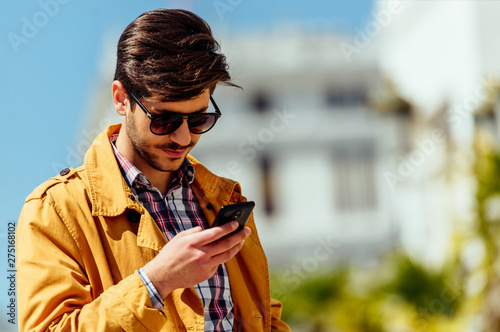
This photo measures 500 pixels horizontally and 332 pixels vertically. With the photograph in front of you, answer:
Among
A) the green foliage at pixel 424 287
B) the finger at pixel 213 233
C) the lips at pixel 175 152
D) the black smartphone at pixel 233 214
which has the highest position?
the lips at pixel 175 152

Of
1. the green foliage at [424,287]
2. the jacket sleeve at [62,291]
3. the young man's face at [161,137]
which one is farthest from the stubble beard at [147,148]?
the green foliage at [424,287]

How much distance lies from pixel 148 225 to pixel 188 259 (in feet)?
0.87

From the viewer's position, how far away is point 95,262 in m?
1.69

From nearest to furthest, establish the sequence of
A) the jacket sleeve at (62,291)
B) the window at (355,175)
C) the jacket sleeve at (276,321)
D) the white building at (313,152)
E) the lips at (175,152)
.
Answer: the jacket sleeve at (62,291) → the lips at (175,152) → the jacket sleeve at (276,321) → the white building at (313,152) → the window at (355,175)

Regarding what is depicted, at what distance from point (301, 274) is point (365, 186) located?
25.6ft

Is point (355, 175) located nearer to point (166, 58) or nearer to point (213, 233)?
point (166, 58)

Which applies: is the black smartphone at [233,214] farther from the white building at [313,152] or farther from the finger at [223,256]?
the white building at [313,152]

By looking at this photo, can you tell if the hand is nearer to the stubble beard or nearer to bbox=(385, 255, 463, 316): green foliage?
the stubble beard

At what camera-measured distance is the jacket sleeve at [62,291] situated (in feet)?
5.02

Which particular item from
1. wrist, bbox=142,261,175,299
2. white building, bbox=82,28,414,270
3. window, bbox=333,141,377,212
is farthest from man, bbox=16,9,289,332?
window, bbox=333,141,377,212

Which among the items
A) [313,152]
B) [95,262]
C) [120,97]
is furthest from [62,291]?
[313,152]

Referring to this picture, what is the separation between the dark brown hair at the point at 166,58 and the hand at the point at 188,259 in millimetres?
433

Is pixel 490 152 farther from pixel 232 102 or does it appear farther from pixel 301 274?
pixel 232 102

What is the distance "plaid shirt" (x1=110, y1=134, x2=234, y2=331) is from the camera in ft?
6.12
